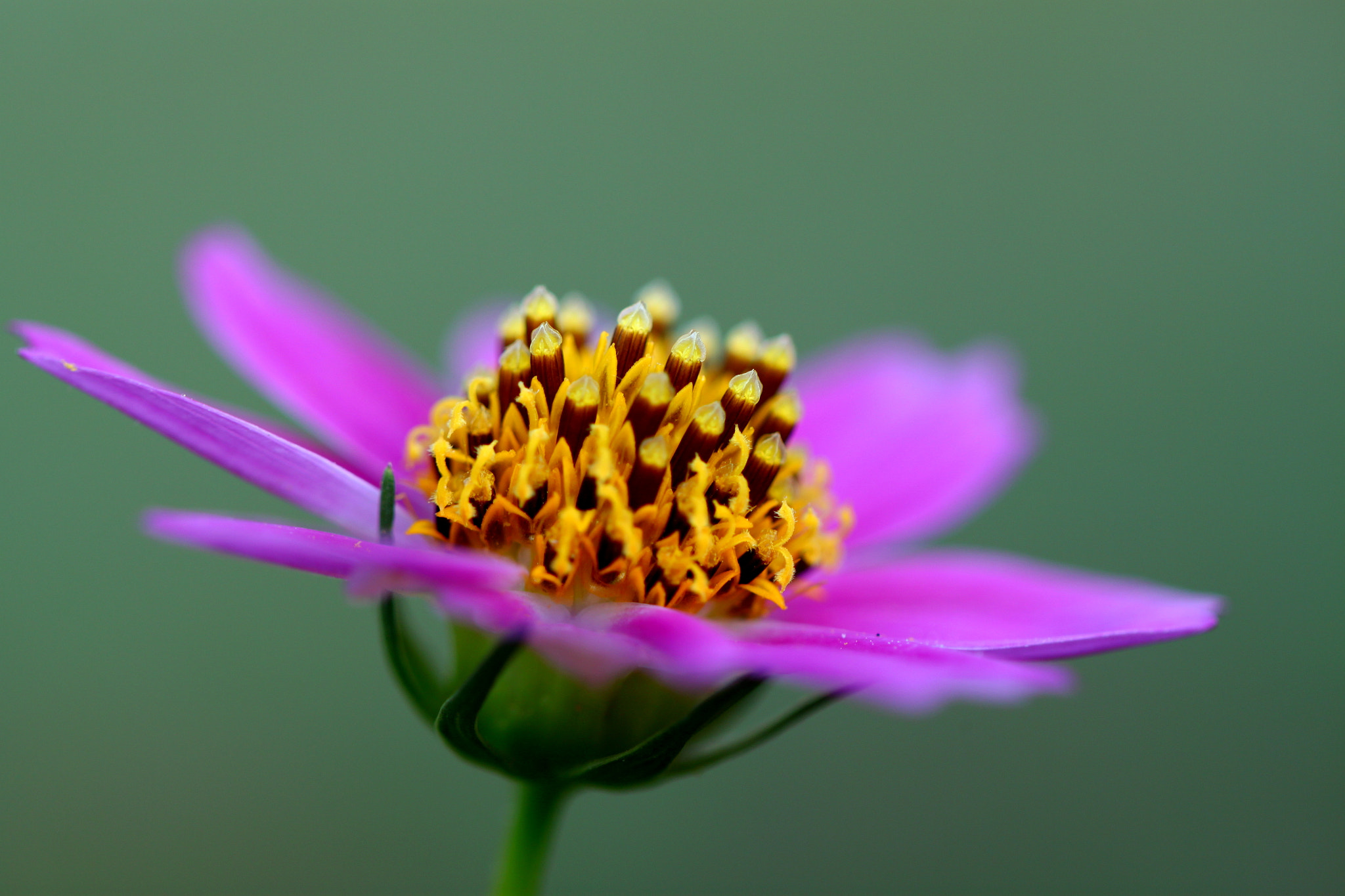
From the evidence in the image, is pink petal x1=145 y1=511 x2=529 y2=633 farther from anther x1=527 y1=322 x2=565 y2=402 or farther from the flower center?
anther x1=527 y1=322 x2=565 y2=402

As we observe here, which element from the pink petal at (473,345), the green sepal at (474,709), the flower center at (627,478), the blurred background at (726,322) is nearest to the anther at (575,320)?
the flower center at (627,478)

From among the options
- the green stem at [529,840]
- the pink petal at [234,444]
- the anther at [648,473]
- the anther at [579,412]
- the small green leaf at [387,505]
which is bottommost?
the green stem at [529,840]

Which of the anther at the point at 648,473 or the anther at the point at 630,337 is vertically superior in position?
Result: the anther at the point at 630,337

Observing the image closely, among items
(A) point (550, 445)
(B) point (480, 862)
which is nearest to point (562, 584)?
(A) point (550, 445)

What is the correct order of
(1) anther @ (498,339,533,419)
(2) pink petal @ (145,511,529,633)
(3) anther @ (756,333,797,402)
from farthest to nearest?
(3) anther @ (756,333,797,402)
(1) anther @ (498,339,533,419)
(2) pink petal @ (145,511,529,633)

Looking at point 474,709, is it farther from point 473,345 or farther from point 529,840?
point 473,345

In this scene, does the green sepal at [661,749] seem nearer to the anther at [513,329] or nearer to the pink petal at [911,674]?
the pink petal at [911,674]

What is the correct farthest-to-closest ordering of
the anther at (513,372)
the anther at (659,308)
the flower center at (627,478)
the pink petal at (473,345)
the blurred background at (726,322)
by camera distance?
the blurred background at (726,322), the pink petal at (473,345), the anther at (659,308), the anther at (513,372), the flower center at (627,478)

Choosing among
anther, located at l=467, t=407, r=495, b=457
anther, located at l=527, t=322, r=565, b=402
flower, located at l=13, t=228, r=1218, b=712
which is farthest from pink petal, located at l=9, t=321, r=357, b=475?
anther, located at l=527, t=322, r=565, b=402
